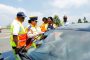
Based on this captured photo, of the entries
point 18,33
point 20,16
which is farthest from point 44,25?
point 18,33

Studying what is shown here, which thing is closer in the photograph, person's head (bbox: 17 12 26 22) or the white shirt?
the white shirt

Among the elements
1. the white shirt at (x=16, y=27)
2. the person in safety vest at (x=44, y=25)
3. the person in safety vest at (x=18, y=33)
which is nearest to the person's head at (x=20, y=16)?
the person in safety vest at (x=18, y=33)

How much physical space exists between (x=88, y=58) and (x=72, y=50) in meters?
0.35

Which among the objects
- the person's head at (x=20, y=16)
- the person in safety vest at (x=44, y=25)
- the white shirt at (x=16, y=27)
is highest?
the person's head at (x=20, y=16)

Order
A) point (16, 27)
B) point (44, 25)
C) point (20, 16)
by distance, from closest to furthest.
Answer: point (16, 27)
point (20, 16)
point (44, 25)

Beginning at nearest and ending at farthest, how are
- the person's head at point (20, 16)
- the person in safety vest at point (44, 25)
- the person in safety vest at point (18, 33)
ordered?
1. the person in safety vest at point (18, 33)
2. the person's head at point (20, 16)
3. the person in safety vest at point (44, 25)

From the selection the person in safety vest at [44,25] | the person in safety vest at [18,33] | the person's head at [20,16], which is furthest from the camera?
the person in safety vest at [44,25]

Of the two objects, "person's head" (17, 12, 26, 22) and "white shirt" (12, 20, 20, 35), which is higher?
"person's head" (17, 12, 26, 22)

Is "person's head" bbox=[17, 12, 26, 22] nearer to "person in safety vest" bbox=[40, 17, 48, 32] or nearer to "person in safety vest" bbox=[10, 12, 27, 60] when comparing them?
"person in safety vest" bbox=[10, 12, 27, 60]

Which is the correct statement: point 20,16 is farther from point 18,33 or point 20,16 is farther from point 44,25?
point 44,25

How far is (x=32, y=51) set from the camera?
563 centimetres

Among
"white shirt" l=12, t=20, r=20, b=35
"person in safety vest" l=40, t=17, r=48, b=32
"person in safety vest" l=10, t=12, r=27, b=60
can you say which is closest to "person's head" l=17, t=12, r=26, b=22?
"person in safety vest" l=10, t=12, r=27, b=60

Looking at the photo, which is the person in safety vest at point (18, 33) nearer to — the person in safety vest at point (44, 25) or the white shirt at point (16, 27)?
the white shirt at point (16, 27)

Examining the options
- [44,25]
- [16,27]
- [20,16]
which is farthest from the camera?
[44,25]
